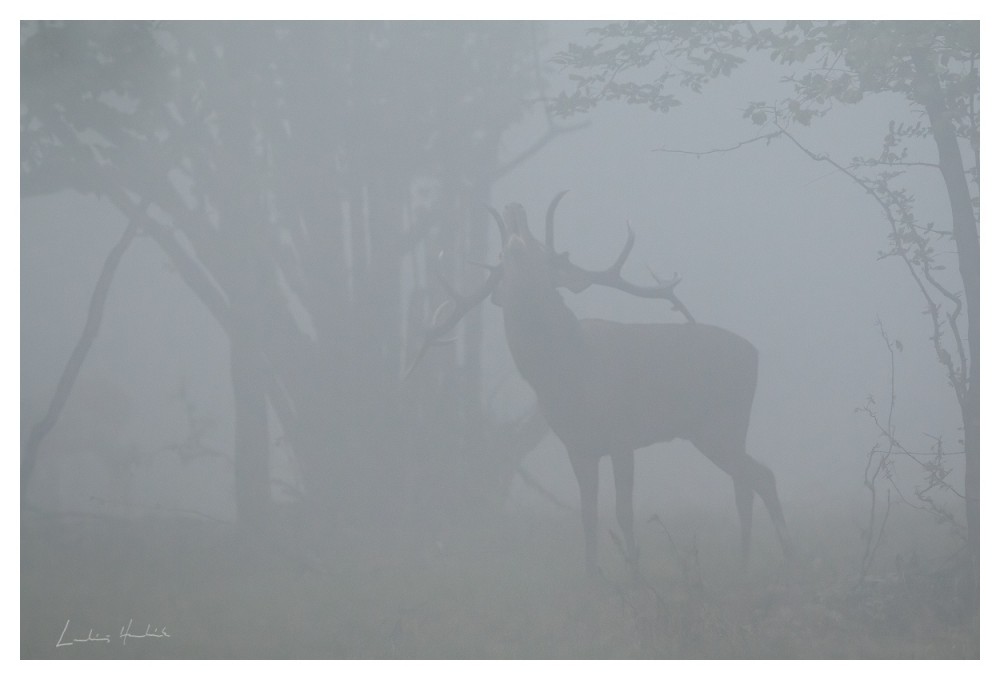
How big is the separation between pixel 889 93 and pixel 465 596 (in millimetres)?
3055

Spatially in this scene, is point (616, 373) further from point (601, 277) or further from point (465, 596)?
point (465, 596)

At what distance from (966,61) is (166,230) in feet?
12.6

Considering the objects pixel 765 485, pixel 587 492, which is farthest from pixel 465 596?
pixel 765 485

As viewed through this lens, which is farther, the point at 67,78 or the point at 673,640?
the point at 67,78

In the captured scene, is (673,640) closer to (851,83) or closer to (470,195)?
(470,195)

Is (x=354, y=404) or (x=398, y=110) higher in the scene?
(x=398, y=110)

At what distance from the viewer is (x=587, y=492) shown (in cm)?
454

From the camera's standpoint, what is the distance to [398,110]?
4742 mm

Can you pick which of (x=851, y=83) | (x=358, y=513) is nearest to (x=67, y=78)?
(x=358, y=513)

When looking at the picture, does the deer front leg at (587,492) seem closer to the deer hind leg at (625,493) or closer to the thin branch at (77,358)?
the deer hind leg at (625,493)

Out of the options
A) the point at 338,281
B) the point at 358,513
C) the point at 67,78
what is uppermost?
the point at 67,78

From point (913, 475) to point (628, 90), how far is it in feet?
7.31

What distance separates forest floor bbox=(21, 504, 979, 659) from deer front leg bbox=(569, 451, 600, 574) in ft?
0.21
